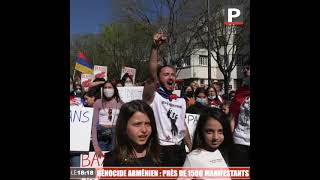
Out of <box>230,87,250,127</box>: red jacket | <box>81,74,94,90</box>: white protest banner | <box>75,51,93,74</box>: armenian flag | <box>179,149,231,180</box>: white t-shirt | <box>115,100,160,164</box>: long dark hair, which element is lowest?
<box>179,149,231,180</box>: white t-shirt

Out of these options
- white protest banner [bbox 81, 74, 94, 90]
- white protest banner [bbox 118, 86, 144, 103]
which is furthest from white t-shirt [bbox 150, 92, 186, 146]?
white protest banner [bbox 81, 74, 94, 90]

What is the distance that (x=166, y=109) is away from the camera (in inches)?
157

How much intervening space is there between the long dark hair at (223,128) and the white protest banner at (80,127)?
105 centimetres

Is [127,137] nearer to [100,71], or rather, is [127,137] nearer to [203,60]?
[100,71]

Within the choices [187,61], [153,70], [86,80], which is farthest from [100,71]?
[187,61]

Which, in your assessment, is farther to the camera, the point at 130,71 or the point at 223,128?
the point at 223,128

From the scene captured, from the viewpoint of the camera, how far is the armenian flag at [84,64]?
3840 millimetres

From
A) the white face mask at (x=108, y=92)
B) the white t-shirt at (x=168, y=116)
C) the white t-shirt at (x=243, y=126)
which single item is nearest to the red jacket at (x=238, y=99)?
the white t-shirt at (x=243, y=126)

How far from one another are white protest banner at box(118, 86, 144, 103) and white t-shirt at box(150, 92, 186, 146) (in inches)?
6.1

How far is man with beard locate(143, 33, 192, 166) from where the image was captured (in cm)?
395

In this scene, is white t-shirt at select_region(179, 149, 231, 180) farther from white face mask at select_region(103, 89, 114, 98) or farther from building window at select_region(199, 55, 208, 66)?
white face mask at select_region(103, 89, 114, 98)

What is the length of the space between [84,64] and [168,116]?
94cm
